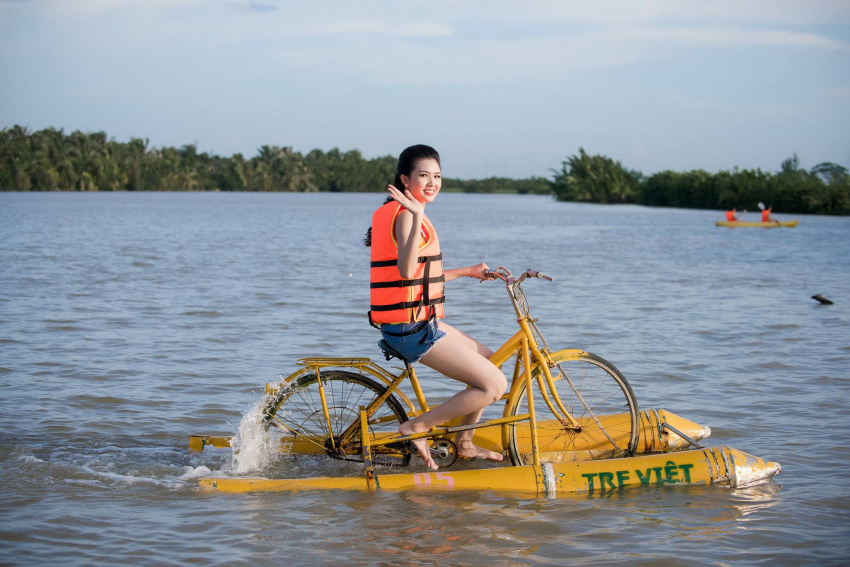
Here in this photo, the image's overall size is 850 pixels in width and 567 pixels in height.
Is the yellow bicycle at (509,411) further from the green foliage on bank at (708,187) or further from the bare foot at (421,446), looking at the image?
the green foliage on bank at (708,187)

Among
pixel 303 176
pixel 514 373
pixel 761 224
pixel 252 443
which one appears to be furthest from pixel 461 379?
pixel 303 176

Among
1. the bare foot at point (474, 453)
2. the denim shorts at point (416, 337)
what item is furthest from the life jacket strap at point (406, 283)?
the bare foot at point (474, 453)

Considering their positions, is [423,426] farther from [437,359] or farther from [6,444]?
[6,444]

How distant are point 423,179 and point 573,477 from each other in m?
2.08

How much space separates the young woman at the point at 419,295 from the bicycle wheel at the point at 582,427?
435 mm

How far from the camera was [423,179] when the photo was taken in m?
5.16

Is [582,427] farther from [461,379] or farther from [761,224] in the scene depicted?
[761,224]

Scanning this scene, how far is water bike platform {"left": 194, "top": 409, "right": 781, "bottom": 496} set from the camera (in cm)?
548

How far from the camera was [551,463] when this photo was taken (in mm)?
5559

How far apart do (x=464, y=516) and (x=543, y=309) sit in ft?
30.7

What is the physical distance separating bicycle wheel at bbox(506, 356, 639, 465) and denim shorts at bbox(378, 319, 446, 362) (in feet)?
2.57

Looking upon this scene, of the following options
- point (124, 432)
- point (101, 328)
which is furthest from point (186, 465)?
point (101, 328)

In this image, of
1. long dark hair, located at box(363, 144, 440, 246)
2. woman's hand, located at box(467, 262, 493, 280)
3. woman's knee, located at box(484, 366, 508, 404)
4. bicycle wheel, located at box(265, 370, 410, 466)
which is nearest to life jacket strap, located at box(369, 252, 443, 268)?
long dark hair, located at box(363, 144, 440, 246)

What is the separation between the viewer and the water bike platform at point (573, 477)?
5.48 metres
